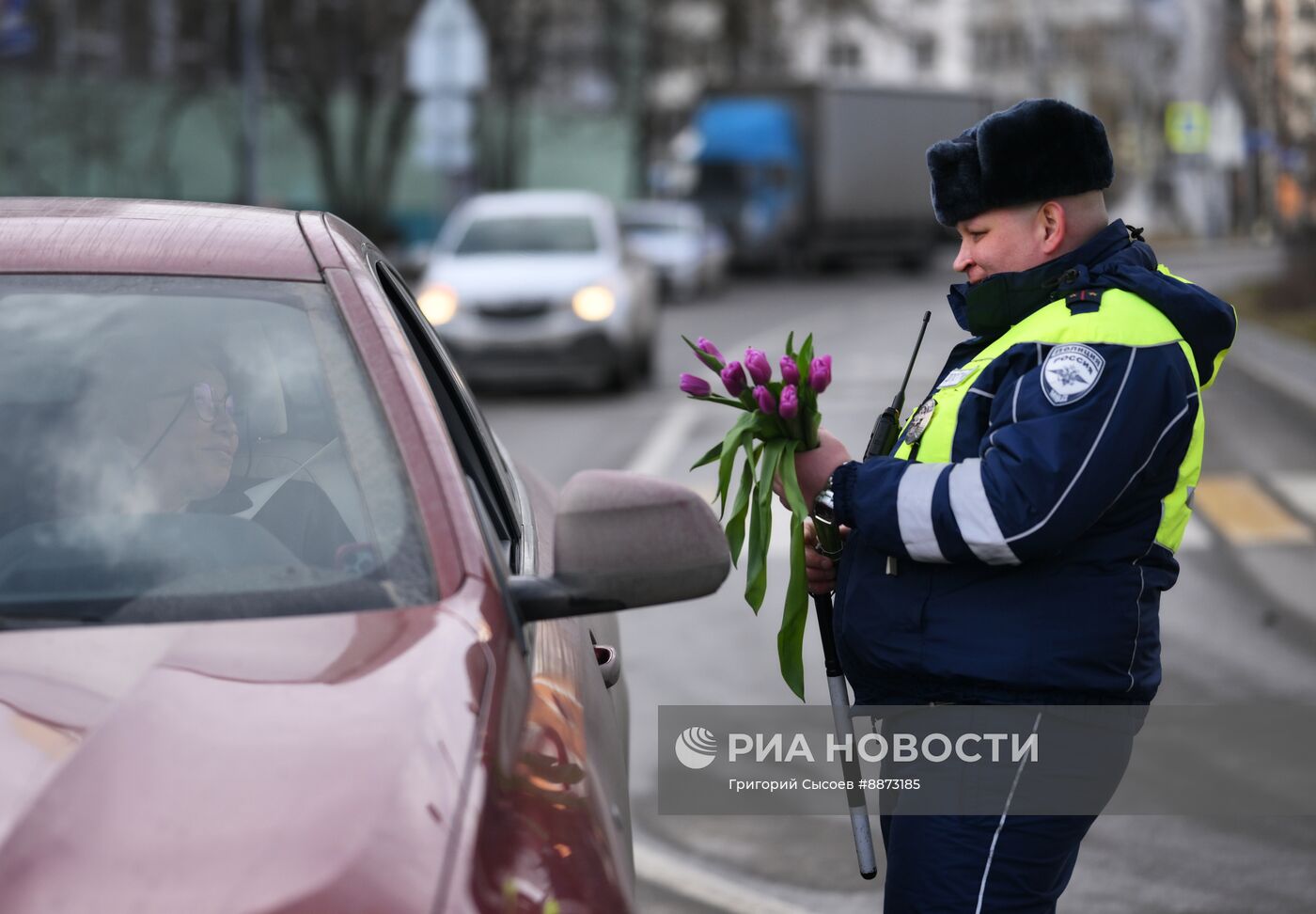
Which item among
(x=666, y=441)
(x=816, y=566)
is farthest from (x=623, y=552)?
(x=666, y=441)

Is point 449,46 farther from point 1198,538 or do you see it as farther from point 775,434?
point 775,434

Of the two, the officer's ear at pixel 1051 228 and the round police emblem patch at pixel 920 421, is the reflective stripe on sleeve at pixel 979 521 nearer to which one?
the round police emblem patch at pixel 920 421

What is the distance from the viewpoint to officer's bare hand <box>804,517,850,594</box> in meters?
3.31

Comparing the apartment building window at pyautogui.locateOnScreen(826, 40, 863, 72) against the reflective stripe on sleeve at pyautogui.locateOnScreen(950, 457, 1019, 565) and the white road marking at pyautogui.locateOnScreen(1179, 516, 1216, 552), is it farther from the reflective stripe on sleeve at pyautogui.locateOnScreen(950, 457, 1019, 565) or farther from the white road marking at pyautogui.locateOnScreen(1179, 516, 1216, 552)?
the reflective stripe on sleeve at pyautogui.locateOnScreen(950, 457, 1019, 565)

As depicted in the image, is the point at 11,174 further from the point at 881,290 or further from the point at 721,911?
the point at 721,911

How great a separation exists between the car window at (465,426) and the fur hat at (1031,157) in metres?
0.92

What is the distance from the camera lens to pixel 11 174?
35.6 metres

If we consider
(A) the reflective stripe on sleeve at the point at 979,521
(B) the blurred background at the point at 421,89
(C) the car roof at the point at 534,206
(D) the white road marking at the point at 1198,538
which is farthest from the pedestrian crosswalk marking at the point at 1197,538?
(B) the blurred background at the point at 421,89

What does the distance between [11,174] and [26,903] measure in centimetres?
3595

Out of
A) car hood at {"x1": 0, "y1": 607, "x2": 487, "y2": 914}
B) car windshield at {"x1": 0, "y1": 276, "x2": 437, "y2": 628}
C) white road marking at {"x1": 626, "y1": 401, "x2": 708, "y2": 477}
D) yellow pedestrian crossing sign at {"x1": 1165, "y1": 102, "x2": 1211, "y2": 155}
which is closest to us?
→ car hood at {"x1": 0, "y1": 607, "x2": 487, "y2": 914}

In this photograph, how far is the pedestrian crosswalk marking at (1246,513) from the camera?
10648 millimetres

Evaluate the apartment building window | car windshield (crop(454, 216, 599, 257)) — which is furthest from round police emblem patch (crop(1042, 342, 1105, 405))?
the apartment building window

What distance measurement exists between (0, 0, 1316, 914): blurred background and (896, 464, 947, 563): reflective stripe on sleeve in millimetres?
2150

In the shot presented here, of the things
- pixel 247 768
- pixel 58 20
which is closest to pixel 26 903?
pixel 247 768
